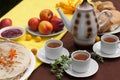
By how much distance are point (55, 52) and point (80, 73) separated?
0.45 feet

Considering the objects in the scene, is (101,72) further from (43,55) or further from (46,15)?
(46,15)

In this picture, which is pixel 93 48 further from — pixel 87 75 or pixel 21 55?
pixel 21 55

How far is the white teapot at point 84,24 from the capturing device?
1.18 metres

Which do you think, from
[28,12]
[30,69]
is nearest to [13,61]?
[30,69]

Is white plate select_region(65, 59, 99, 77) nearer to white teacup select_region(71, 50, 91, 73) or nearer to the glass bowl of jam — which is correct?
white teacup select_region(71, 50, 91, 73)

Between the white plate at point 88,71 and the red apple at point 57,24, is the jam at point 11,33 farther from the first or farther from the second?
the white plate at point 88,71

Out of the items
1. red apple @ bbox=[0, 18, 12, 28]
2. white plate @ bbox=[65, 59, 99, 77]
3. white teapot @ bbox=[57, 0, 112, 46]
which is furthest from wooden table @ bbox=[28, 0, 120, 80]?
red apple @ bbox=[0, 18, 12, 28]

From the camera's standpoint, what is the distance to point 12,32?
54.1 inches

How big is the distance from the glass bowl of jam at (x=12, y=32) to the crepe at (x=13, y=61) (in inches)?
5.3

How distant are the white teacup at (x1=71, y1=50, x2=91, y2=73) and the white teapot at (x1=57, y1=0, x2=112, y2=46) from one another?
0.13 meters

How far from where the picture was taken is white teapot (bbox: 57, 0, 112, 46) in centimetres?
118

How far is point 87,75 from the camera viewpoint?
3.51 feet

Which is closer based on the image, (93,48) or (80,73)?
(80,73)

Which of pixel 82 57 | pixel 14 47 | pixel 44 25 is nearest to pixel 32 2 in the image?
pixel 44 25
